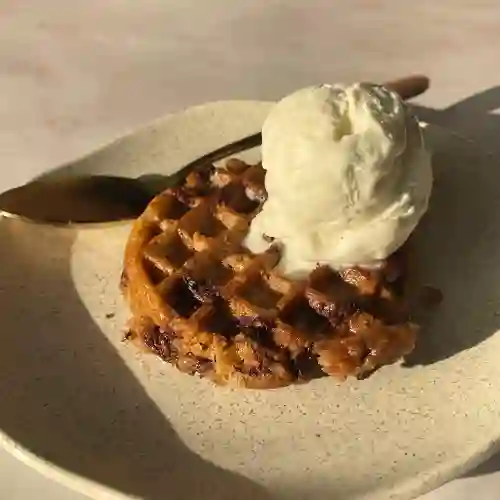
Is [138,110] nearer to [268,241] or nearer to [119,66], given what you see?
[119,66]

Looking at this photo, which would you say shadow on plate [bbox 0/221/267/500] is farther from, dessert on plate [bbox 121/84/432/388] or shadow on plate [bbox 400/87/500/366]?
shadow on plate [bbox 400/87/500/366]

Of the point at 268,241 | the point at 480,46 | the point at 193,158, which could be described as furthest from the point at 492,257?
the point at 480,46

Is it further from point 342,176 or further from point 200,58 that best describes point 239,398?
point 200,58

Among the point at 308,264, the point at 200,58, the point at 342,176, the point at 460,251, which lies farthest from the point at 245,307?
the point at 200,58

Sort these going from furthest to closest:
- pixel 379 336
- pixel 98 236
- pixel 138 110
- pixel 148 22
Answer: pixel 148 22 < pixel 138 110 < pixel 98 236 < pixel 379 336

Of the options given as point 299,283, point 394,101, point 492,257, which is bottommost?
point 492,257

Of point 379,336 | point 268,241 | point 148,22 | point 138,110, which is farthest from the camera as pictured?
point 148,22
